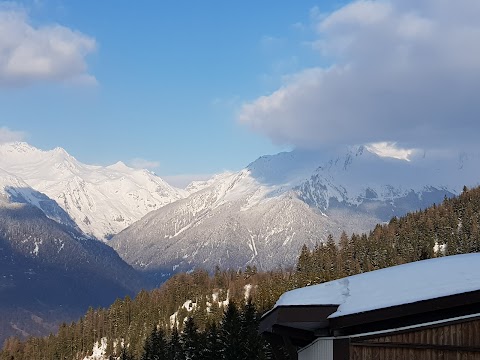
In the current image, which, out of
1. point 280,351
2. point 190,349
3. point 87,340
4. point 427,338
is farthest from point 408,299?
point 87,340

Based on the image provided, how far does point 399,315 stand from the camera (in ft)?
35.6

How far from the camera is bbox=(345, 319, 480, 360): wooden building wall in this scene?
10461 millimetres

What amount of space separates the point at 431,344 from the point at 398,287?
1.35m

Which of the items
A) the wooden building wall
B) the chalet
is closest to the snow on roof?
the chalet

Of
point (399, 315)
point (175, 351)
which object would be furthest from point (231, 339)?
point (399, 315)

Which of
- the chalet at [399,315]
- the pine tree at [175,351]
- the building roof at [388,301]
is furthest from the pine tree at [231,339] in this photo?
the chalet at [399,315]

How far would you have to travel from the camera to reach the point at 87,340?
197m

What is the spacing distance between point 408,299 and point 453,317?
2.55 ft

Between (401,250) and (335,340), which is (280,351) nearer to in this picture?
(335,340)

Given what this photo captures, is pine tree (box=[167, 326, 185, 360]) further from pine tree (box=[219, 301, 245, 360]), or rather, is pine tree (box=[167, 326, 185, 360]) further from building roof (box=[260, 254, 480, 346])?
building roof (box=[260, 254, 480, 346])

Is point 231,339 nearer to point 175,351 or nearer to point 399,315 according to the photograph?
point 175,351

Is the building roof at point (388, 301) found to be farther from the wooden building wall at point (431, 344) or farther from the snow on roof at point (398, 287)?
the wooden building wall at point (431, 344)

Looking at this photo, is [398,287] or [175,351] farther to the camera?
[175,351]

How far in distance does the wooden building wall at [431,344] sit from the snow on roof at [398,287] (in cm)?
56
